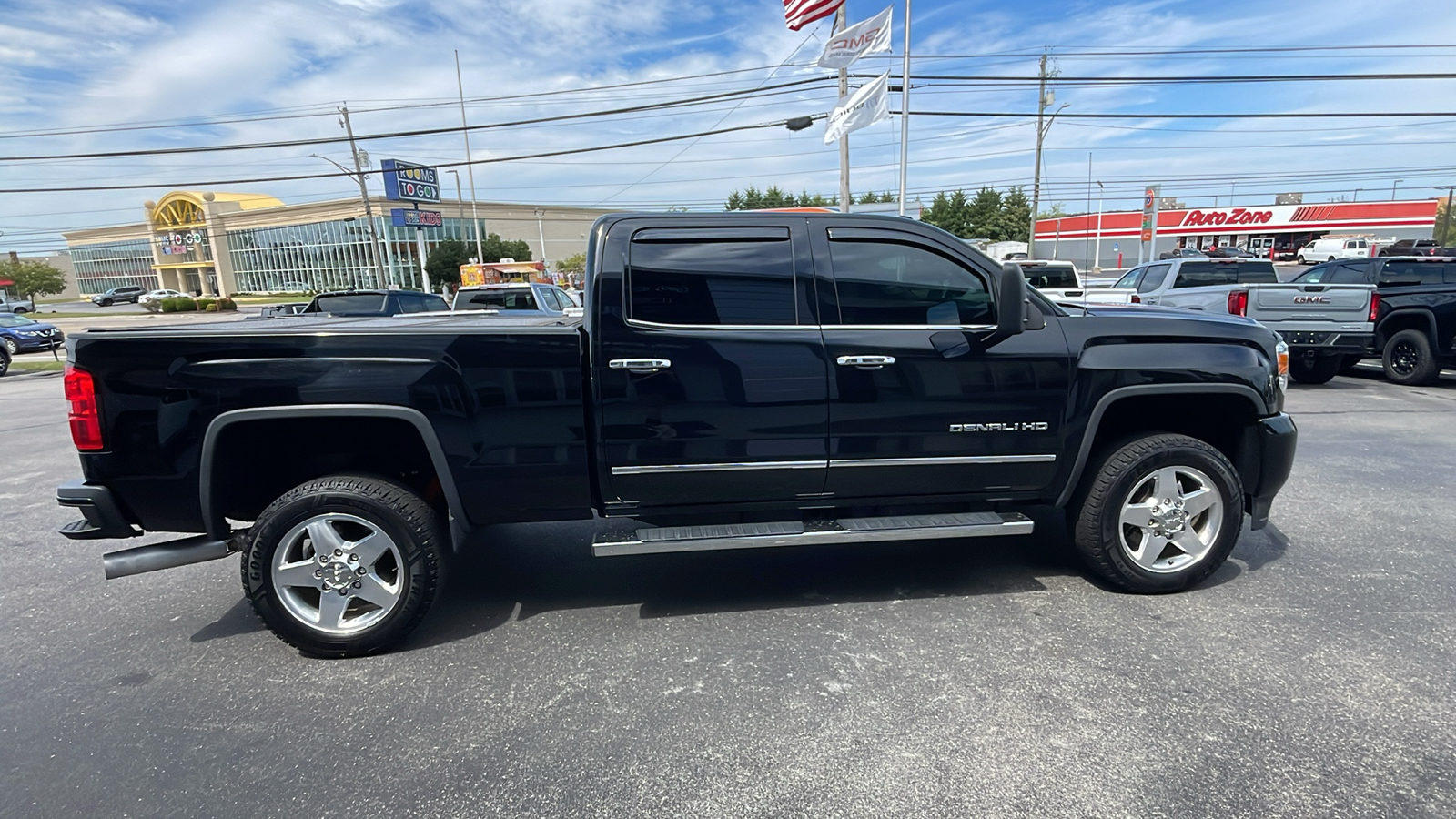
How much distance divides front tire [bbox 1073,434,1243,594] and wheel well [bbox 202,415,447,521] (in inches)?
128

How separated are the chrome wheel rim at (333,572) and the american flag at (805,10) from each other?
46.4 feet

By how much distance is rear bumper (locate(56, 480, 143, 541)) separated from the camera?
3176 mm

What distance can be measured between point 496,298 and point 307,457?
11054mm

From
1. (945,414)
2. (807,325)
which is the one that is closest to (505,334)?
(807,325)

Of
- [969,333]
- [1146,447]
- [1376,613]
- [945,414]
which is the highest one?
[969,333]

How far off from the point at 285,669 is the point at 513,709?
45.9 inches

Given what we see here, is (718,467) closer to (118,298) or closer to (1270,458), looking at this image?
(1270,458)

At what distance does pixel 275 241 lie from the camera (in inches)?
2869

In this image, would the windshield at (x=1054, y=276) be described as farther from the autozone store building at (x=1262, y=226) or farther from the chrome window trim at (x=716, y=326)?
the autozone store building at (x=1262, y=226)

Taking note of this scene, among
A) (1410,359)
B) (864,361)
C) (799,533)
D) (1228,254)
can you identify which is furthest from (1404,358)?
(1228,254)

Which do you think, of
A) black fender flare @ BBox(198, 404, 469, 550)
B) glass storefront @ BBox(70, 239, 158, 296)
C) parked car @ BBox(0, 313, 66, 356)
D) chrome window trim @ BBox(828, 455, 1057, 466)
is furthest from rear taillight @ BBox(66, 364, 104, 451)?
glass storefront @ BBox(70, 239, 158, 296)

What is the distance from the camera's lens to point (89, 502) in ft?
10.4

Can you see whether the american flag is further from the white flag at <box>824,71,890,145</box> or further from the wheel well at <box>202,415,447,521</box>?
the wheel well at <box>202,415,447,521</box>

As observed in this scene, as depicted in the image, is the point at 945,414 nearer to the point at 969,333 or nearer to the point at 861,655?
the point at 969,333
